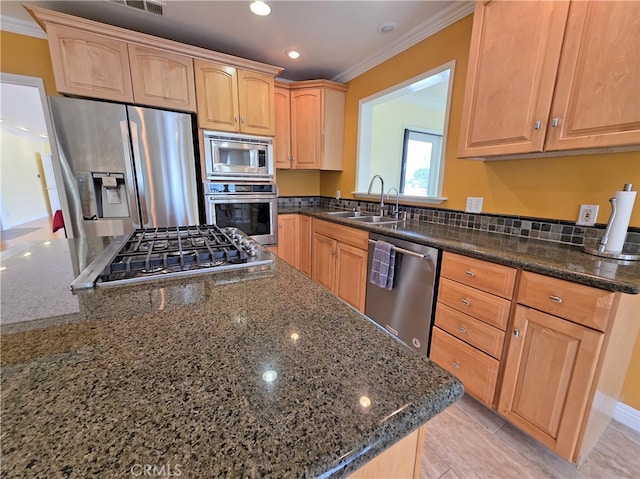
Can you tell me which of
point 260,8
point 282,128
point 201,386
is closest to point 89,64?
point 260,8

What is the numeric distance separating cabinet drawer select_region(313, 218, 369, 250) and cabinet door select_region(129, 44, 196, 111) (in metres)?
1.60

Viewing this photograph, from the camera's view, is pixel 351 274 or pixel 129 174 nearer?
pixel 129 174

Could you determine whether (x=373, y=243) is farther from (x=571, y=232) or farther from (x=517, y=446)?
(x=517, y=446)

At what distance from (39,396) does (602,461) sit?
2.08 m

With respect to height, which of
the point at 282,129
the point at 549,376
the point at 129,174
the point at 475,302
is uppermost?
the point at 282,129

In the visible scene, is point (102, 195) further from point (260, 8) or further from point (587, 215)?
point (587, 215)

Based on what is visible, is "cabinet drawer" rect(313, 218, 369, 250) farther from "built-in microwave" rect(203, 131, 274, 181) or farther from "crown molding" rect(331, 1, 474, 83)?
"crown molding" rect(331, 1, 474, 83)

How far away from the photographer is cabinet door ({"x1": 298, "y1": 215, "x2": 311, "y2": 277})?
301cm

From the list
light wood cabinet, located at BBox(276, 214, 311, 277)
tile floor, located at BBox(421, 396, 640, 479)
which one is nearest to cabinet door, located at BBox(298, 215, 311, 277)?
light wood cabinet, located at BBox(276, 214, 311, 277)

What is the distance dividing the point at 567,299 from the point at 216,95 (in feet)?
9.58

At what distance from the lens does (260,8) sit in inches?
76.9

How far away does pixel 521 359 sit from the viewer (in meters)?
1.24

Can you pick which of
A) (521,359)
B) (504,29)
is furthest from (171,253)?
(504,29)

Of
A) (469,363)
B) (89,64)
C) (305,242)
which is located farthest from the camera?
(305,242)
